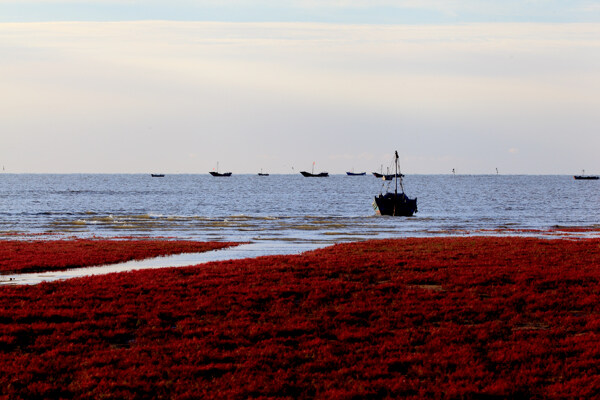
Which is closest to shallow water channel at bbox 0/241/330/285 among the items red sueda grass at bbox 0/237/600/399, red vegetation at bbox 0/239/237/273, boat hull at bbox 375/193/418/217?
red vegetation at bbox 0/239/237/273

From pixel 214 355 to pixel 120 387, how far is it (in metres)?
2.68

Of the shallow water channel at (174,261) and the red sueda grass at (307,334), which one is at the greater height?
the red sueda grass at (307,334)

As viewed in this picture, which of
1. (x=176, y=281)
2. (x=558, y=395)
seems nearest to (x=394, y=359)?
(x=558, y=395)

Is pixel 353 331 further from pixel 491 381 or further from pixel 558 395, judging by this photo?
pixel 558 395

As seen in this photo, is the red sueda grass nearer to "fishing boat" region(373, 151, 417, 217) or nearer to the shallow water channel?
the shallow water channel

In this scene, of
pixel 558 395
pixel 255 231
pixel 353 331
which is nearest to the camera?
pixel 558 395

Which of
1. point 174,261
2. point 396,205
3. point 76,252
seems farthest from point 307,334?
point 396,205

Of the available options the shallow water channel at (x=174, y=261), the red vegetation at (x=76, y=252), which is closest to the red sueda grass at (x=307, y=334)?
the shallow water channel at (x=174, y=261)

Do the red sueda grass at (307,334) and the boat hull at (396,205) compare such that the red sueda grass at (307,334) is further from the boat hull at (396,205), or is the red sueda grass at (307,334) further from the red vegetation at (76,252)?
the boat hull at (396,205)

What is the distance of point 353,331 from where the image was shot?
1764cm

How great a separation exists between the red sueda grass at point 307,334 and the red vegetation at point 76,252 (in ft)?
21.8

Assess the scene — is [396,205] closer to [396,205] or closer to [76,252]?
[396,205]

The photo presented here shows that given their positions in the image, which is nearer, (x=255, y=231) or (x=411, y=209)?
(x=255, y=231)

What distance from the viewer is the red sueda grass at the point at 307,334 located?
13148 mm
